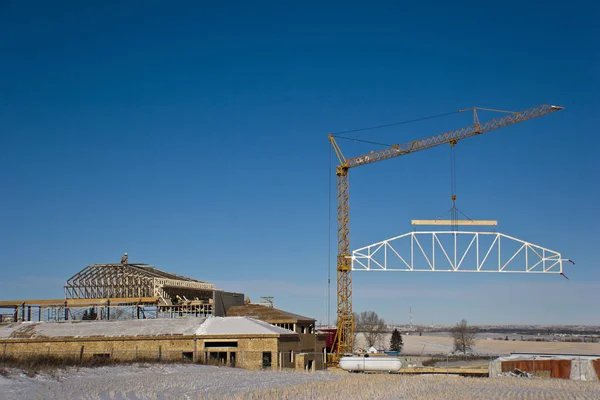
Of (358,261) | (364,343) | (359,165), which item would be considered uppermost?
(359,165)

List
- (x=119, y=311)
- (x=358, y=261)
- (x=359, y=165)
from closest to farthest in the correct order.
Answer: (x=358, y=261), (x=119, y=311), (x=359, y=165)

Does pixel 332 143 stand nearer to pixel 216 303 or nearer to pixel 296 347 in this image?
pixel 216 303

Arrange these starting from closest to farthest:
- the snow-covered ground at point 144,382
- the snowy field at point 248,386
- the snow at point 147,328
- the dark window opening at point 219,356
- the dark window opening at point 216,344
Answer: the snow-covered ground at point 144,382
the snowy field at point 248,386
the dark window opening at point 219,356
the dark window opening at point 216,344
the snow at point 147,328

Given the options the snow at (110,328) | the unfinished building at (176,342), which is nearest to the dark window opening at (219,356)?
the unfinished building at (176,342)

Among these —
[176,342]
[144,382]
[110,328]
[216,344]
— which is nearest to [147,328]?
[110,328]

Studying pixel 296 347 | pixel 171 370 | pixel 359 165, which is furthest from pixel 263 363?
pixel 359 165

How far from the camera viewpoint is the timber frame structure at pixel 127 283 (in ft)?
238

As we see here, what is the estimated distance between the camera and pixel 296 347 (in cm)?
5481

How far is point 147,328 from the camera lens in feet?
180

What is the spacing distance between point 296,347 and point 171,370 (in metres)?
16.1

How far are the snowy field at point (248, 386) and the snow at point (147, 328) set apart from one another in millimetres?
9743

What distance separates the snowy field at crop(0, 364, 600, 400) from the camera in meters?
29.5

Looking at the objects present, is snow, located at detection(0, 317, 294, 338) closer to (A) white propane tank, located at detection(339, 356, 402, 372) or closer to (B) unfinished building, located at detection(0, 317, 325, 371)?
(B) unfinished building, located at detection(0, 317, 325, 371)

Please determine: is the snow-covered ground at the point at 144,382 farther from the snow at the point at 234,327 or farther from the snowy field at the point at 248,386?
the snow at the point at 234,327
